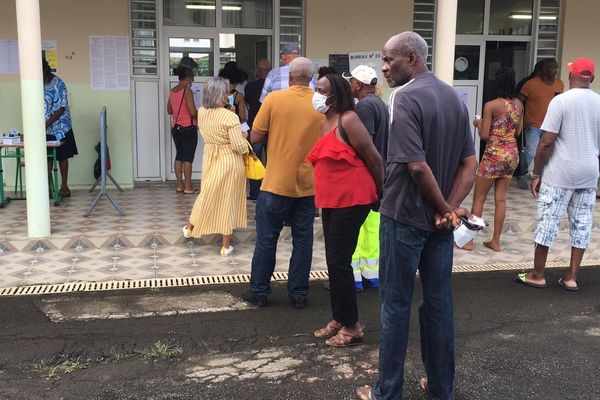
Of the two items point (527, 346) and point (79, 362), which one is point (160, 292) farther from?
point (527, 346)

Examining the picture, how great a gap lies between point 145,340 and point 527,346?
101 inches

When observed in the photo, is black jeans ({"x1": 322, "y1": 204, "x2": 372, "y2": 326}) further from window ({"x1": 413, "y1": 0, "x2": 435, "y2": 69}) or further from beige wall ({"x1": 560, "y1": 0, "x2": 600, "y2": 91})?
beige wall ({"x1": 560, "y1": 0, "x2": 600, "y2": 91})

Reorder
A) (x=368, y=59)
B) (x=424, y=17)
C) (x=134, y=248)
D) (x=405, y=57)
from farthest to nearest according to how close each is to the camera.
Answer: (x=424, y=17) → (x=368, y=59) → (x=134, y=248) → (x=405, y=57)

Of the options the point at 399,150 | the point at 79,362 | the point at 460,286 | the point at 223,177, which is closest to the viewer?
the point at 399,150

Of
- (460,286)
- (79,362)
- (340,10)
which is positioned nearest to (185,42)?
(340,10)

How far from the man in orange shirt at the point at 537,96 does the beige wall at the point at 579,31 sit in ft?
2.82

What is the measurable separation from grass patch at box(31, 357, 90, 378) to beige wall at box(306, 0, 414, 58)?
633 cm

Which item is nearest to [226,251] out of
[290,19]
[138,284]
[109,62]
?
[138,284]

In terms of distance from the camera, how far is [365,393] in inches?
134

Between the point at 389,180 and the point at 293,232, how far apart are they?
5.52ft

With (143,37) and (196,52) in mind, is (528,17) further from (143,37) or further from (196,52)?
(143,37)

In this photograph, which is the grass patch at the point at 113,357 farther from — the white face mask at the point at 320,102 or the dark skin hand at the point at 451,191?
the dark skin hand at the point at 451,191

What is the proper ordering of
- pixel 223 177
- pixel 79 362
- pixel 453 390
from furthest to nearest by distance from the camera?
1. pixel 223 177
2. pixel 79 362
3. pixel 453 390

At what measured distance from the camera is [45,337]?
13.9 ft
